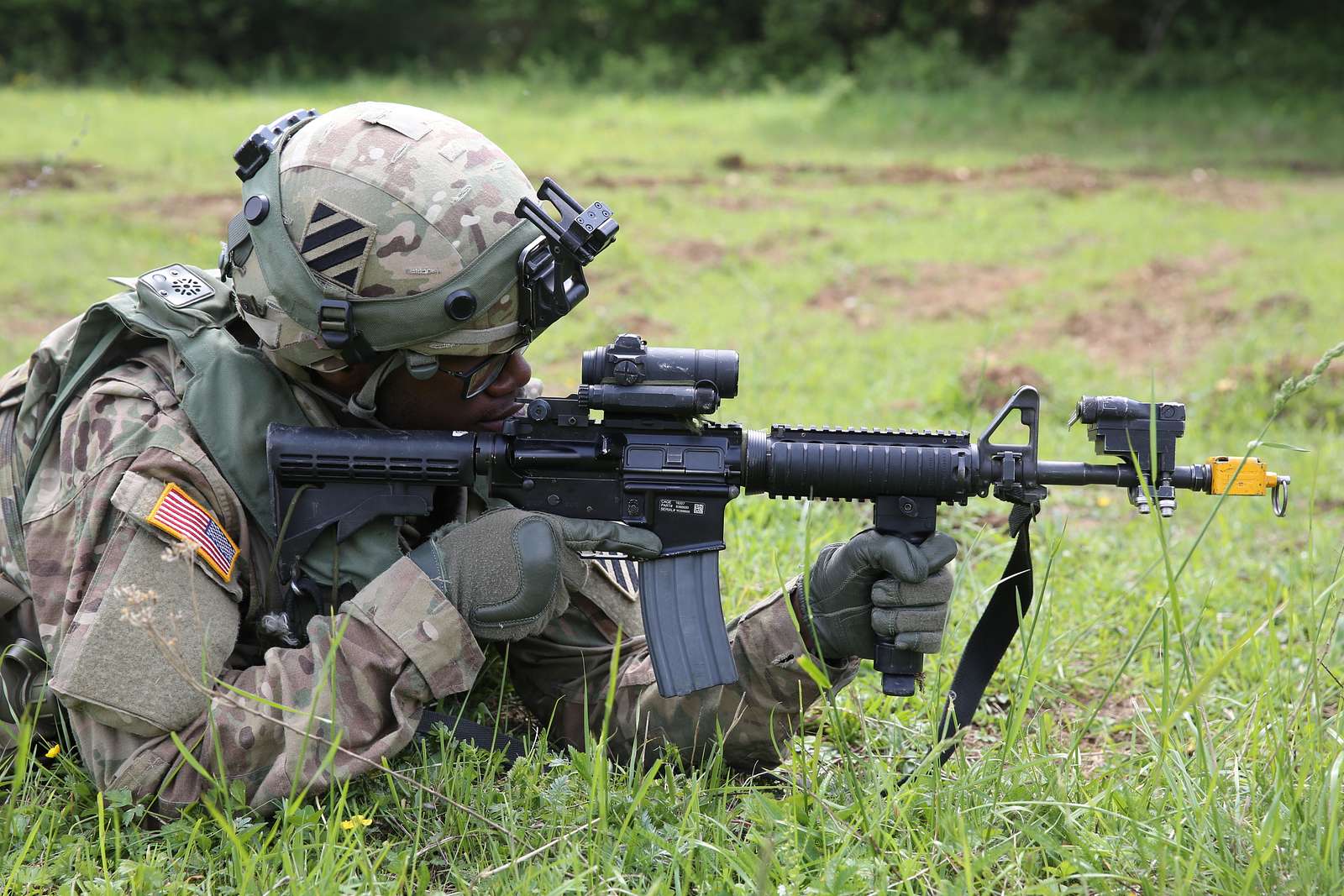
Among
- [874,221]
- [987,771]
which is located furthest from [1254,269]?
[987,771]

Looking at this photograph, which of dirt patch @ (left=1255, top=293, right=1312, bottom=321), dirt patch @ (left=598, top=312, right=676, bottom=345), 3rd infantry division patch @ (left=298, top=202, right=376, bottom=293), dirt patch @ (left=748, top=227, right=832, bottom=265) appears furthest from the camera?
dirt patch @ (left=748, top=227, right=832, bottom=265)

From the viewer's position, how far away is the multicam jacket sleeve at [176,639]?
244 centimetres

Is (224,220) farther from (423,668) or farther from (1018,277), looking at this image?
(423,668)

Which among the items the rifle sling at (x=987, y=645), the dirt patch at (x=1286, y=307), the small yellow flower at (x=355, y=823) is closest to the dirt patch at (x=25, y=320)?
the small yellow flower at (x=355, y=823)

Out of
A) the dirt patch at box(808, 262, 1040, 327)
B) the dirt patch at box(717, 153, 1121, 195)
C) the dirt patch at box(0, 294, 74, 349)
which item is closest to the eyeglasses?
the dirt patch at box(0, 294, 74, 349)

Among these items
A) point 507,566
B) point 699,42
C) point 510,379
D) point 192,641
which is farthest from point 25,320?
point 699,42

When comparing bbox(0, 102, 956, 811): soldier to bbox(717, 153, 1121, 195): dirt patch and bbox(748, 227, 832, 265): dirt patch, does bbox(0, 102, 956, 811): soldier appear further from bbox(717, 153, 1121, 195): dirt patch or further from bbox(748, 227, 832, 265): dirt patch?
bbox(717, 153, 1121, 195): dirt patch

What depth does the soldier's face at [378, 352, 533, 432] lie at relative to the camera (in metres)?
2.85

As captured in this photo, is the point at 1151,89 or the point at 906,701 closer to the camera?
the point at 906,701

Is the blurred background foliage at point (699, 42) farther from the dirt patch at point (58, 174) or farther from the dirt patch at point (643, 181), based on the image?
the dirt patch at point (58, 174)

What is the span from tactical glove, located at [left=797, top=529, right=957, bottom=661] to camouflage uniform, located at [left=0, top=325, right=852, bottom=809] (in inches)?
4.6

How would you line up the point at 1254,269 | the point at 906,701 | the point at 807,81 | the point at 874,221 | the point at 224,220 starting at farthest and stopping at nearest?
the point at 807,81 < the point at 874,221 < the point at 224,220 < the point at 1254,269 < the point at 906,701

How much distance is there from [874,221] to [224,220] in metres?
5.65

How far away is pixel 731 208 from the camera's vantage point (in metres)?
11.3
